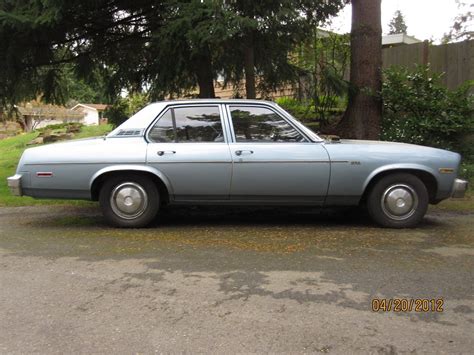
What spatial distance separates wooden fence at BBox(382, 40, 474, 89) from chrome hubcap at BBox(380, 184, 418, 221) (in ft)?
17.2

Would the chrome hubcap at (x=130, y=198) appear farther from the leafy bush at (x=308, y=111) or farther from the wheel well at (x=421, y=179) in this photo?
the leafy bush at (x=308, y=111)

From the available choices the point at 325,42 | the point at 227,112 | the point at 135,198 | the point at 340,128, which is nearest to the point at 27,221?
the point at 135,198

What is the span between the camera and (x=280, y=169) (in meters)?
6.06

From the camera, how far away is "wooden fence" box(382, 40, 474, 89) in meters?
10.5

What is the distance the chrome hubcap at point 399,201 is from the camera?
6137 millimetres

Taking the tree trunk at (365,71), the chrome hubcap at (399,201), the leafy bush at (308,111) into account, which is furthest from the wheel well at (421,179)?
the leafy bush at (308,111)

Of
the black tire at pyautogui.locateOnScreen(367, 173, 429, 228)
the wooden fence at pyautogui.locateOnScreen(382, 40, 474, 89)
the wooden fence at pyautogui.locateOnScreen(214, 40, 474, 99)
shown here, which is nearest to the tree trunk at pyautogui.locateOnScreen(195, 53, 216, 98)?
the wooden fence at pyautogui.locateOnScreen(214, 40, 474, 99)

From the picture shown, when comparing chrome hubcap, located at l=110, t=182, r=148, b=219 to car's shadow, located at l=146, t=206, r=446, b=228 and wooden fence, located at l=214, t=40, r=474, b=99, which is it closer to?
car's shadow, located at l=146, t=206, r=446, b=228

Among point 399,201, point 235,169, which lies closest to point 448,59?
point 399,201

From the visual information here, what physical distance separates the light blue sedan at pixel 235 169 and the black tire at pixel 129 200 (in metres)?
0.01

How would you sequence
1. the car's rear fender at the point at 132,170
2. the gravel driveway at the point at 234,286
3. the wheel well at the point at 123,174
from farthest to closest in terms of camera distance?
1. the wheel well at the point at 123,174
2. the car's rear fender at the point at 132,170
3. the gravel driveway at the point at 234,286

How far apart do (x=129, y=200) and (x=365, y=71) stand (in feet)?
19.3

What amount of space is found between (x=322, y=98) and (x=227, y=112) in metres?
5.51
